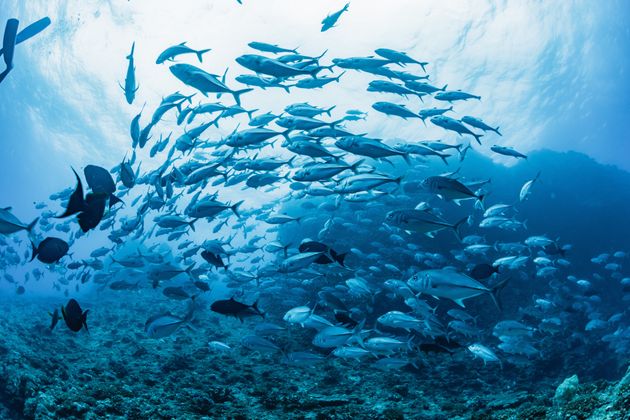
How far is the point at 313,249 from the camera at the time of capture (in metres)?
5.08

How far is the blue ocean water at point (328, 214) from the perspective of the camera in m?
5.13

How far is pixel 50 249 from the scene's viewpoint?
376 cm

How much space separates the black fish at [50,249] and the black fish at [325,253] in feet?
10.2

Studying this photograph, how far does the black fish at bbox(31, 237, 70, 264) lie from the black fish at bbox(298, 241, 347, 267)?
310 cm

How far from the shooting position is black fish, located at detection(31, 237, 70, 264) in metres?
3.66

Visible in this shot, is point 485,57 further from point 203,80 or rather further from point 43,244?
point 43,244

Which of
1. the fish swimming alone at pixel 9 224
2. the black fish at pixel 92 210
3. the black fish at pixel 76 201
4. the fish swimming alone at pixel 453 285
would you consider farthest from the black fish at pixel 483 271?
the fish swimming alone at pixel 9 224

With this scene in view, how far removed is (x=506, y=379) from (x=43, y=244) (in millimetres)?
9611

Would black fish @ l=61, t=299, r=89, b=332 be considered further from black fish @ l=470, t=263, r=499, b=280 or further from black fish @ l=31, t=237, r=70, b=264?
black fish @ l=470, t=263, r=499, b=280

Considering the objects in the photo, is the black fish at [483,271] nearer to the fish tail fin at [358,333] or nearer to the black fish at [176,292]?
the fish tail fin at [358,333]

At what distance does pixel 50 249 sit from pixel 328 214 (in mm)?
18030

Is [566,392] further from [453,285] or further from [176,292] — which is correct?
[176,292]

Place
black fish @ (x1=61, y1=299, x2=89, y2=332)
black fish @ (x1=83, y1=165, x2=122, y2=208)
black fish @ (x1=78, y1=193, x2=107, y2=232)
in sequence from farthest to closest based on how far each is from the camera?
1. black fish @ (x1=83, y1=165, x2=122, y2=208)
2. black fish @ (x1=61, y1=299, x2=89, y2=332)
3. black fish @ (x1=78, y1=193, x2=107, y2=232)

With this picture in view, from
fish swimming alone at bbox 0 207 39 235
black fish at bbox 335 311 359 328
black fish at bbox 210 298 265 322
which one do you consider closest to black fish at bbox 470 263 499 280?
black fish at bbox 335 311 359 328
